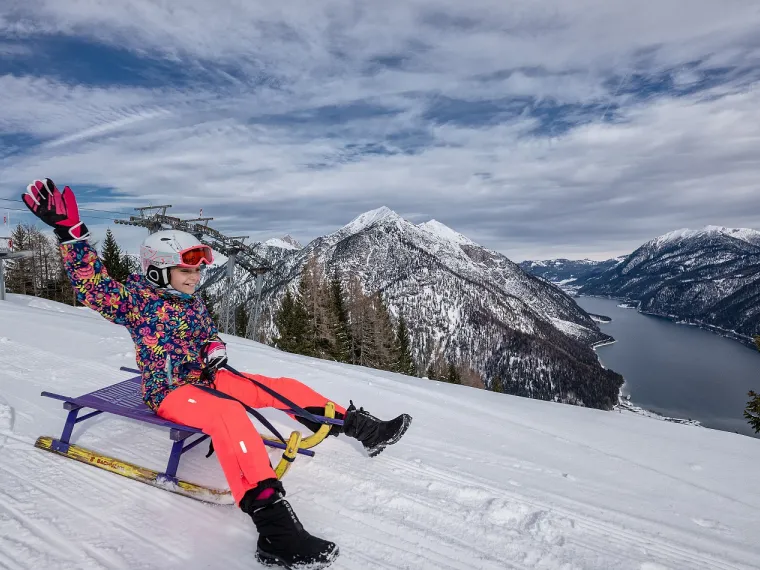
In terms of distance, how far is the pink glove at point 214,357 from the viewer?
11.9 feet

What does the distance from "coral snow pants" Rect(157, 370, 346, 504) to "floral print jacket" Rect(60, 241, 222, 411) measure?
26 centimetres

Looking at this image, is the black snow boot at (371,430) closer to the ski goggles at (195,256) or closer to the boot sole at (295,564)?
the boot sole at (295,564)

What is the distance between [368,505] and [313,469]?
0.75 meters

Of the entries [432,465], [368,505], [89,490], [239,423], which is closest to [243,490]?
[239,423]

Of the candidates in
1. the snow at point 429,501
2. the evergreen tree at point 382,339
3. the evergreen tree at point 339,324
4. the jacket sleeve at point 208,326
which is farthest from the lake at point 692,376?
the jacket sleeve at point 208,326

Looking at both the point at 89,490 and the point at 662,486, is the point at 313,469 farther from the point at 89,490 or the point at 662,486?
the point at 662,486

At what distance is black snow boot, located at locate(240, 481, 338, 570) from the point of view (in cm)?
257

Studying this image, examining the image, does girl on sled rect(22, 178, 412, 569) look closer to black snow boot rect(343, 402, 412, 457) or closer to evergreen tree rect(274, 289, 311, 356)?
black snow boot rect(343, 402, 412, 457)

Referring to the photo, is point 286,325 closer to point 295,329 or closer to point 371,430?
point 295,329

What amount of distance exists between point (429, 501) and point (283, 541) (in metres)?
1.32

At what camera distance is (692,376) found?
12606 centimetres

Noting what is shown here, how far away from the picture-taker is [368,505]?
3.31 metres

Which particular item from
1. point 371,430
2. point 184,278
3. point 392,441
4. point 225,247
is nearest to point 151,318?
point 184,278

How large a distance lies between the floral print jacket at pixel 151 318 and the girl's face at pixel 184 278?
6 cm
